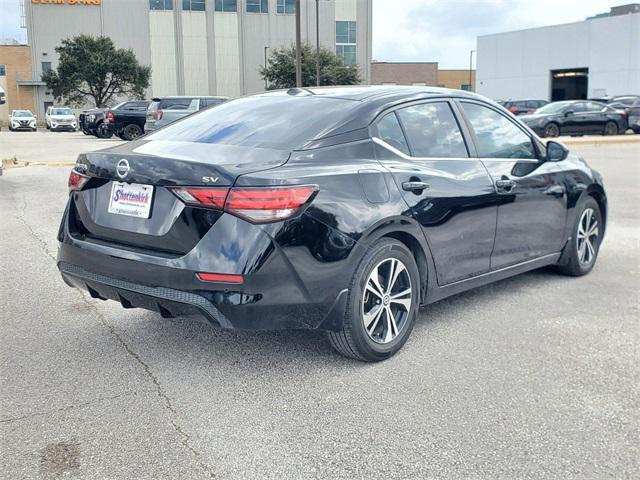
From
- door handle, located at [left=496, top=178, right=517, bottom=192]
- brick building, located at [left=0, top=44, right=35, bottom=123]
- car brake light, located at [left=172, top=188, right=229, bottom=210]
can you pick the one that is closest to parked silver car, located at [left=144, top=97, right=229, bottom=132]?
door handle, located at [left=496, top=178, right=517, bottom=192]

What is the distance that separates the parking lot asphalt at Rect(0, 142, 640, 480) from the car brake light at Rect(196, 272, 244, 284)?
626mm

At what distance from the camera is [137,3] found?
6384 centimetres

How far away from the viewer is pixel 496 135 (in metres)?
5.27

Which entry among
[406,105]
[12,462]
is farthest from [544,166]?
[12,462]

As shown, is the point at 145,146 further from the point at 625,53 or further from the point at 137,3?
the point at 137,3

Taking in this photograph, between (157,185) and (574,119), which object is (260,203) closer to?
(157,185)

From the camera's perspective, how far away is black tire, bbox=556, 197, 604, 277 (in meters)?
5.94

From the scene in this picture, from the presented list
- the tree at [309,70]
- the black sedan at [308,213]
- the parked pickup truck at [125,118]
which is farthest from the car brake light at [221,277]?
the tree at [309,70]

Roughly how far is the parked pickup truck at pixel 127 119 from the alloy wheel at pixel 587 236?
2411 centimetres

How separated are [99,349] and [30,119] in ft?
156

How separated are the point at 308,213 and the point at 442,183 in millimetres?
A: 1241

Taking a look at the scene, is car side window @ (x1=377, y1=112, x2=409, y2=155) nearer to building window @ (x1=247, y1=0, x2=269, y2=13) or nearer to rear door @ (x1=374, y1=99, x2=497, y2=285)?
rear door @ (x1=374, y1=99, x2=497, y2=285)

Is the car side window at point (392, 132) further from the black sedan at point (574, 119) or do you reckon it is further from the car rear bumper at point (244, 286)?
the black sedan at point (574, 119)

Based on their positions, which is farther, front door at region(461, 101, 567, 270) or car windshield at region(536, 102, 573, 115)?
car windshield at region(536, 102, 573, 115)
